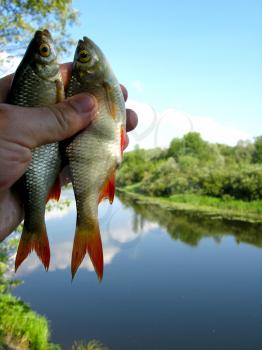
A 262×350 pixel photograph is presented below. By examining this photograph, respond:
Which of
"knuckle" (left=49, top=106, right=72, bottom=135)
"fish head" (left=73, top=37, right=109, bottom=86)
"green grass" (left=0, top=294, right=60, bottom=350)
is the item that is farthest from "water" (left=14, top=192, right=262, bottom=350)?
"fish head" (left=73, top=37, right=109, bottom=86)

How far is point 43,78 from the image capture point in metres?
1.69

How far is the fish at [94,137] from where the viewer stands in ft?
5.63

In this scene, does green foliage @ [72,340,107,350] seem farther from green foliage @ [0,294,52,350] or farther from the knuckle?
the knuckle

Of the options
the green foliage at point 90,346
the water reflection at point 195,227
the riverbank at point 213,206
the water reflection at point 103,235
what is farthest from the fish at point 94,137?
the riverbank at point 213,206

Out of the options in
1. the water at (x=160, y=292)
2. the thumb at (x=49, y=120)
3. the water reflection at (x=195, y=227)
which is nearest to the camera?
the thumb at (x=49, y=120)

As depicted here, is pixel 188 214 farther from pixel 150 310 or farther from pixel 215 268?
pixel 150 310

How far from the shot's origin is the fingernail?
5.47 feet

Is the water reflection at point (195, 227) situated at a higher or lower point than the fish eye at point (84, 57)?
lower

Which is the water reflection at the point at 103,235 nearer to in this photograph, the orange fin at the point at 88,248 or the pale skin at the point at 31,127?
the pale skin at the point at 31,127

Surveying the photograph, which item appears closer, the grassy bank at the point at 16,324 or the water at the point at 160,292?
the grassy bank at the point at 16,324

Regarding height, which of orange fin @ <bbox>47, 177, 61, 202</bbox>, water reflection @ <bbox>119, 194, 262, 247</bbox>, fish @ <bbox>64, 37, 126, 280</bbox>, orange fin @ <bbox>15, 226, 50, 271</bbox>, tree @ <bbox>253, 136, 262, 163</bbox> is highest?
tree @ <bbox>253, 136, 262, 163</bbox>

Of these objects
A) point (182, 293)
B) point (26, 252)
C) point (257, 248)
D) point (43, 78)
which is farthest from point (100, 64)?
point (257, 248)

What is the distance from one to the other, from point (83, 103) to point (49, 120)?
17 centimetres

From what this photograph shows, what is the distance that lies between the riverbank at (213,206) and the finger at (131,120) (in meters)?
22.4
